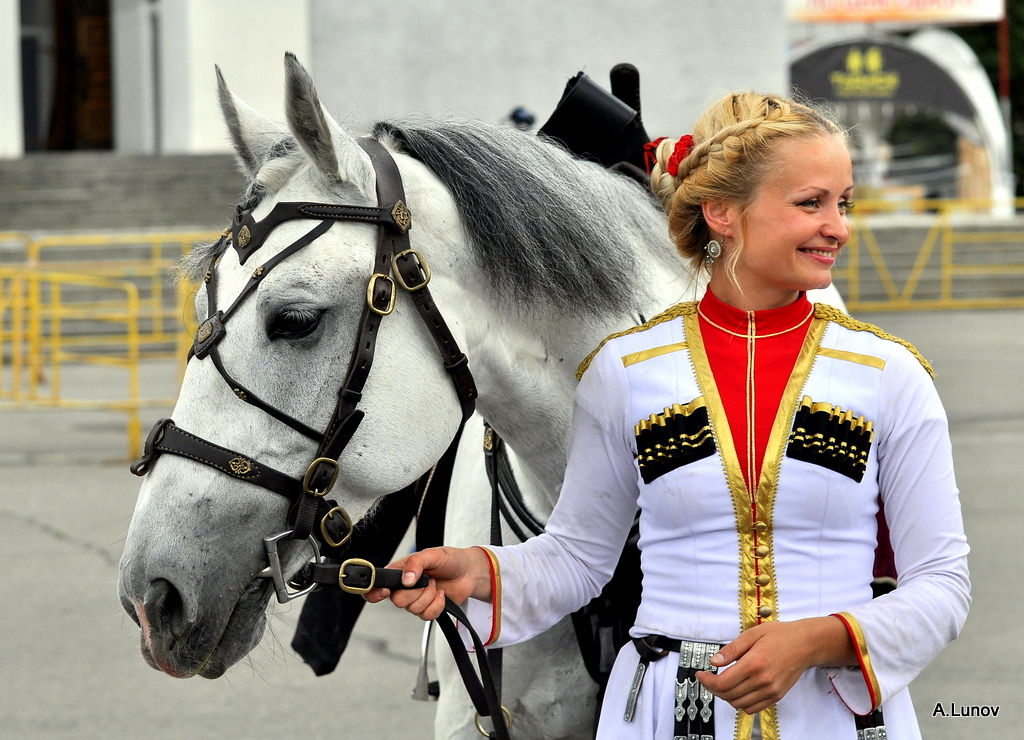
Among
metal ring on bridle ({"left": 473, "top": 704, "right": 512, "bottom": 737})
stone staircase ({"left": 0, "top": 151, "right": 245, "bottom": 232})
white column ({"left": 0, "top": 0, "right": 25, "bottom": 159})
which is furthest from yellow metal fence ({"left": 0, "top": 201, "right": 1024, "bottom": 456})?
metal ring on bridle ({"left": 473, "top": 704, "right": 512, "bottom": 737})

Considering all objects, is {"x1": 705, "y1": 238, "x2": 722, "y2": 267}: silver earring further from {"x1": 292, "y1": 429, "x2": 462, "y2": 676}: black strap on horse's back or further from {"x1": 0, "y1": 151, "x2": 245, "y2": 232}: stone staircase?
{"x1": 0, "y1": 151, "x2": 245, "y2": 232}: stone staircase

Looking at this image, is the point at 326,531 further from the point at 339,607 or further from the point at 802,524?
the point at 339,607

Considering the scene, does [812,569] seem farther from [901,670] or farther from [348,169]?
[348,169]

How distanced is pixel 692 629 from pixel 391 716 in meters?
2.48

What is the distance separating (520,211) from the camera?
5.98ft

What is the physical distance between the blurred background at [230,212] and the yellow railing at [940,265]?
5cm

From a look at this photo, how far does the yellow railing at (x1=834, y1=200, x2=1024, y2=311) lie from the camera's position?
16.1 m

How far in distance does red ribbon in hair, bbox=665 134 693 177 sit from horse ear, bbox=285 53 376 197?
0.45m

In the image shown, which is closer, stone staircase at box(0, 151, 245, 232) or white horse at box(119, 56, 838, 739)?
white horse at box(119, 56, 838, 739)

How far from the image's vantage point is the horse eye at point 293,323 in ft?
5.27

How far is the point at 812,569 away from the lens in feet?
5.04

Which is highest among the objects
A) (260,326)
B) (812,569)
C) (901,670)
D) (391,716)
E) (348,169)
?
(348,169)

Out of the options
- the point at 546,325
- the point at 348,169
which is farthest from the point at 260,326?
the point at 546,325

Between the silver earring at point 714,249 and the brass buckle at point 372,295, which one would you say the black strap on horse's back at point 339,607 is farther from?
the silver earring at point 714,249
